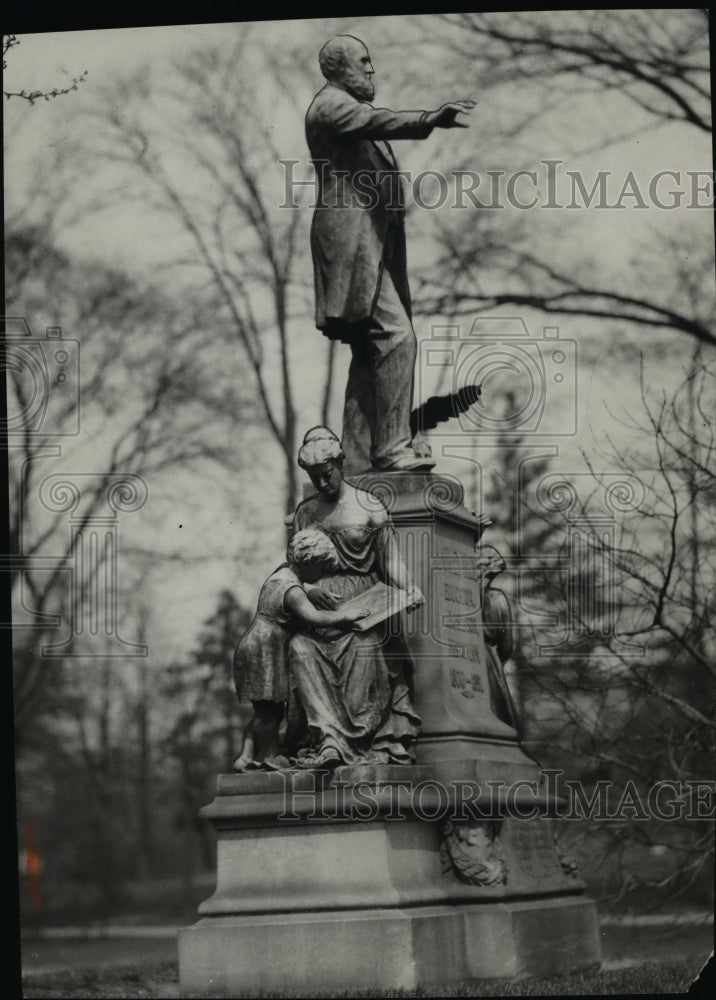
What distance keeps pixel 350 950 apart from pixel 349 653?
1.60 meters

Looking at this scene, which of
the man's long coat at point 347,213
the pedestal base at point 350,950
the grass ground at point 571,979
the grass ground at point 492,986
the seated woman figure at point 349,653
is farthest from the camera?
the man's long coat at point 347,213

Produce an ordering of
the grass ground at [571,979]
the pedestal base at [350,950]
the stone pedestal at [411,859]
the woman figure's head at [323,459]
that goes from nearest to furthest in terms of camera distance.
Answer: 1. the pedestal base at [350,950]
2. the stone pedestal at [411,859]
3. the grass ground at [571,979]
4. the woman figure's head at [323,459]

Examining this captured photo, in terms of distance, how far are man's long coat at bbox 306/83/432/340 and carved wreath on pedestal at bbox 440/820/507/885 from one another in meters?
3.14

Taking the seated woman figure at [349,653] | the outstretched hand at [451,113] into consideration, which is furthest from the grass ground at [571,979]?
the outstretched hand at [451,113]

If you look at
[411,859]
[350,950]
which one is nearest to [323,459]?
[411,859]

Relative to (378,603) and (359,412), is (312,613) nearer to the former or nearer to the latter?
(378,603)

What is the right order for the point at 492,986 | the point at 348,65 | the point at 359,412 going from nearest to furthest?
the point at 492,986 < the point at 348,65 < the point at 359,412

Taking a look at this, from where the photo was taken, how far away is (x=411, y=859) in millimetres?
9672

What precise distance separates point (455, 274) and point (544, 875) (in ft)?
33.3

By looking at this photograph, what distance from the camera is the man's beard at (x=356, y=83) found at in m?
10.9

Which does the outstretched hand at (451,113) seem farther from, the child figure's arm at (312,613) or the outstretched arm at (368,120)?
the child figure's arm at (312,613)

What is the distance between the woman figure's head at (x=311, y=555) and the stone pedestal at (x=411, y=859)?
642 mm

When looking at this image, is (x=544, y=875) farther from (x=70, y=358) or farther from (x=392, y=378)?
(x=70, y=358)

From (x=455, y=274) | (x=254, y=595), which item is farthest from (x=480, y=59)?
(x=254, y=595)
